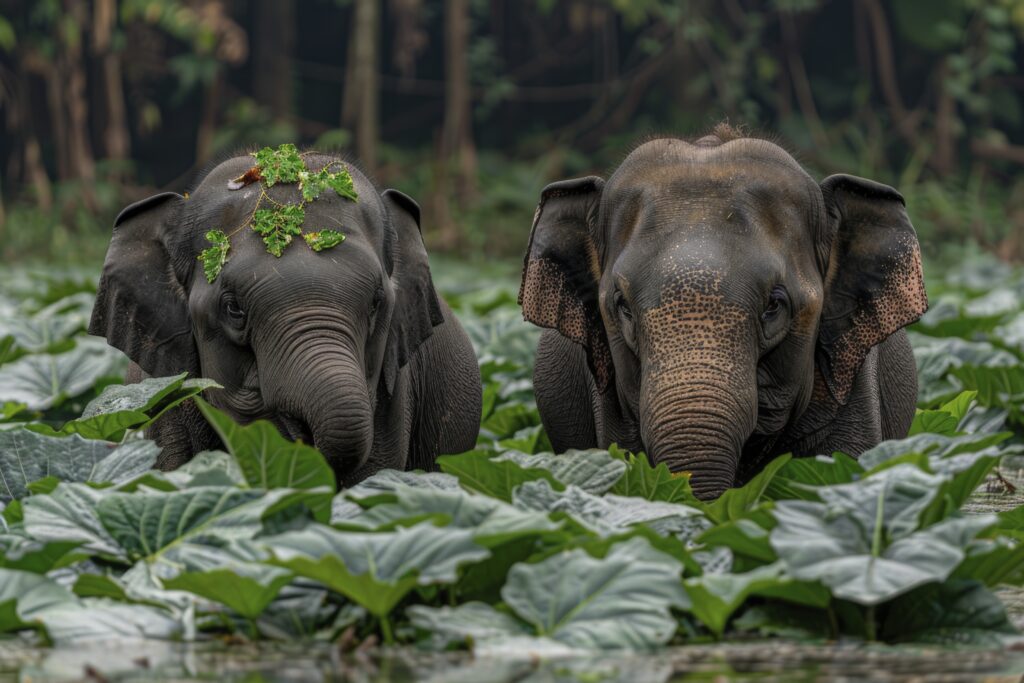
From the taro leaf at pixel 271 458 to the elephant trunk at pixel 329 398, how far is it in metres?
0.86

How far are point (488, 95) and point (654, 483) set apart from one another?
2259cm

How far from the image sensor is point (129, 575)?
4.41m

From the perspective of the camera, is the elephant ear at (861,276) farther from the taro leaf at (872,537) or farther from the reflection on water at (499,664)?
the reflection on water at (499,664)

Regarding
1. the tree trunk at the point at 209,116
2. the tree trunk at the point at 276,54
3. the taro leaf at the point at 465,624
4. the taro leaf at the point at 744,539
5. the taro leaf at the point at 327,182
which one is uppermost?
the taro leaf at the point at 327,182

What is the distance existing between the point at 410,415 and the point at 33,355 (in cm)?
283

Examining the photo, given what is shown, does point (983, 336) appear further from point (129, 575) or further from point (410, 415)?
point (129, 575)

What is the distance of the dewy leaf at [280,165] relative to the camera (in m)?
6.35

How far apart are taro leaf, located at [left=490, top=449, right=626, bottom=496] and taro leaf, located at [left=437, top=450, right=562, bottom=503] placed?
0.15 m

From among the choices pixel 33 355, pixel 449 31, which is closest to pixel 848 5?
pixel 449 31

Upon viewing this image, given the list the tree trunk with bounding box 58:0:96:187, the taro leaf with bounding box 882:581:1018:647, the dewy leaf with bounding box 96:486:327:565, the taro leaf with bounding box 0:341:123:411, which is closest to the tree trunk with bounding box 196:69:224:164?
the tree trunk with bounding box 58:0:96:187

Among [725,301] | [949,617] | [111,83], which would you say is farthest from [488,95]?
[949,617]

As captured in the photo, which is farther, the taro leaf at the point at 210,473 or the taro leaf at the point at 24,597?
the taro leaf at the point at 210,473

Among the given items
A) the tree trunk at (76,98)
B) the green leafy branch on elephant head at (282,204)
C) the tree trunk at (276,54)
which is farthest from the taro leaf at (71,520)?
the tree trunk at (276,54)

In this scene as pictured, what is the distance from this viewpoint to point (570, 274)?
6973mm
